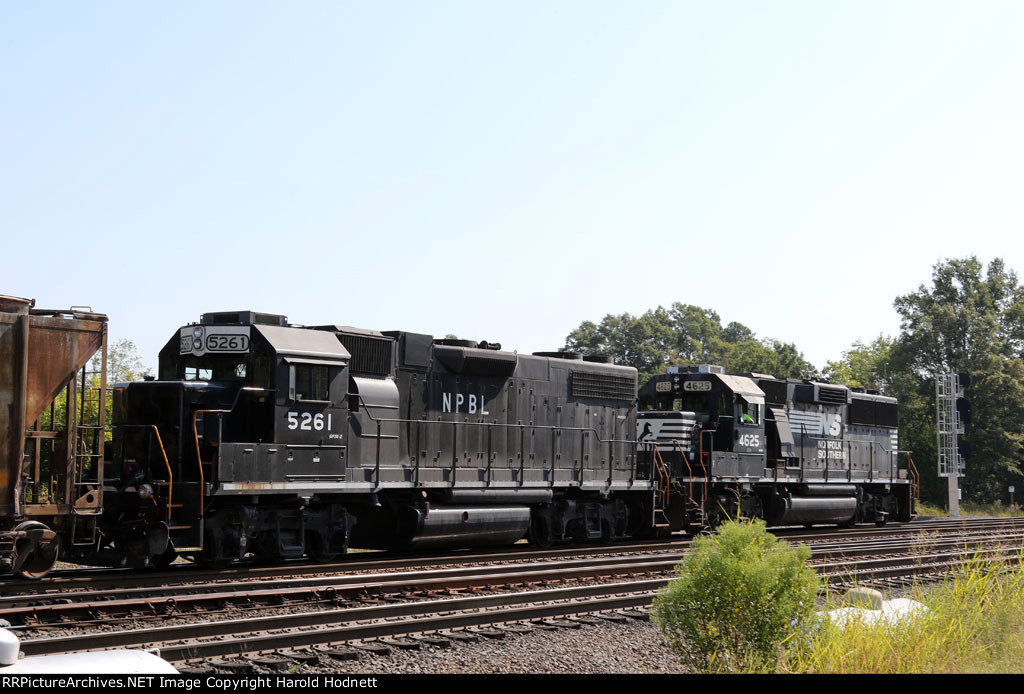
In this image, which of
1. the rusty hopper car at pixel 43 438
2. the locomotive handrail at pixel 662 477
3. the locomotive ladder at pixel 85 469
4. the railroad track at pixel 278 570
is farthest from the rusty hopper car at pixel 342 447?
the locomotive handrail at pixel 662 477

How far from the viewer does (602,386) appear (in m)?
20.9

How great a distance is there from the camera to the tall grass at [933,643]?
7699mm

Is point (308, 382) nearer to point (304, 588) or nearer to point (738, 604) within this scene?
point (304, 588)

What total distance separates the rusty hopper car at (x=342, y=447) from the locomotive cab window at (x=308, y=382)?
0.02 m

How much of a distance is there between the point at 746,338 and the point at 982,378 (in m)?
Result: 44.8

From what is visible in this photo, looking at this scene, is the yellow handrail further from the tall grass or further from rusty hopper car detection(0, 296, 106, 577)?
the tall grass

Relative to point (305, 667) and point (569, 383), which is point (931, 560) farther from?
point (305, 667)

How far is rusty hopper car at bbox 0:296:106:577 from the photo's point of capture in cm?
1167

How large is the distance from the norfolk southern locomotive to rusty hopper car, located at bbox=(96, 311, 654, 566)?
3cm

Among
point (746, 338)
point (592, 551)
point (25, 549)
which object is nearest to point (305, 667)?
point (25, 549)

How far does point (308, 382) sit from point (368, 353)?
165cm

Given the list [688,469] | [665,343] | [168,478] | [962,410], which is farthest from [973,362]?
[168,478]

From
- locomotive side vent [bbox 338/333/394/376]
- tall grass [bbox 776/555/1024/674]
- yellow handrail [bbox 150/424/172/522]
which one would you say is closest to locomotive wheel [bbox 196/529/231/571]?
yellow handrail [bbox 150/424/172/522]

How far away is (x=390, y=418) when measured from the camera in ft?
53.3
